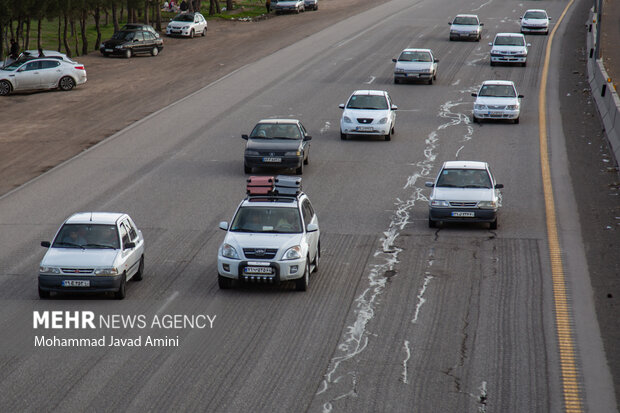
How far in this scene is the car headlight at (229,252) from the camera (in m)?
17.6

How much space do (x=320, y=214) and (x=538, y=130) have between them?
14.7m

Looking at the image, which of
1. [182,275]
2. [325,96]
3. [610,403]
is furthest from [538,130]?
[610,403]

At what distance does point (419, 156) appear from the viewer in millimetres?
31656

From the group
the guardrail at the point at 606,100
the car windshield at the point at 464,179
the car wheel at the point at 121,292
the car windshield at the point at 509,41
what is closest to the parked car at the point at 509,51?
the car windshield at the point at 509,41

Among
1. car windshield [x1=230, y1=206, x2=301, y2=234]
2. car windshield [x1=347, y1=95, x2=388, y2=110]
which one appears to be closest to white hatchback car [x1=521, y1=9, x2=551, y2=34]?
car windshield [x1=347, y1=95, x2=388, y2=110]

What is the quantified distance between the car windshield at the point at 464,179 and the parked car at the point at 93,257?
855cm

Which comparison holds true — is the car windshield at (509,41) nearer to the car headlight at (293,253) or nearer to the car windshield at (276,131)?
the car windshield at (276,131)

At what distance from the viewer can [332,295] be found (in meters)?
17.5

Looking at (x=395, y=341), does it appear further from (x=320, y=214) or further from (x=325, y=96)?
(x=325, y=96)

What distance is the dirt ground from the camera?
107 ft

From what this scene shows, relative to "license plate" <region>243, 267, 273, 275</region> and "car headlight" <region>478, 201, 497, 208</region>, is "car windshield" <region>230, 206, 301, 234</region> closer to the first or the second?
"license plate" <region>243, 267, 273, 275</region>

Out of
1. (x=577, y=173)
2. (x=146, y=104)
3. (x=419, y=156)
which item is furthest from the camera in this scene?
(x=146, y=104)

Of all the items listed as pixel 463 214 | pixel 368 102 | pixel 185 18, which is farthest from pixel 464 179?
pixel 185 18

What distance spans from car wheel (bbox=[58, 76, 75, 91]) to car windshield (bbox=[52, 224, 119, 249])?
2888 centimetres
